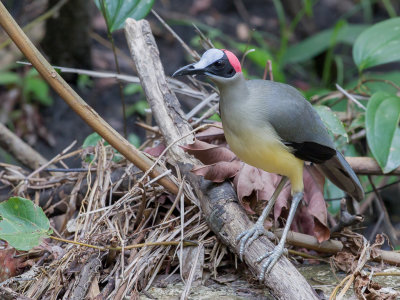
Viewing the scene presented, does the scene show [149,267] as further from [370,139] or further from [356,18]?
[356,18]

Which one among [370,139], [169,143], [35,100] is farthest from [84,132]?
[370,139]

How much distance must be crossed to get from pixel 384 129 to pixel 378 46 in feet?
2.62

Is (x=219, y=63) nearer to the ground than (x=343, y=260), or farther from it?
farther from it

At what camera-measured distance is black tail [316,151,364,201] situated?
8.36ft

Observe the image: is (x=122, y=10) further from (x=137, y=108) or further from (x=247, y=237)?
(x=137, y=108)

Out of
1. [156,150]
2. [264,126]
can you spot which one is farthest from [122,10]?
[264,126]

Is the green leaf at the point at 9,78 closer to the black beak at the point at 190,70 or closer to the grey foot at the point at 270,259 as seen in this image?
the black beak at the point at 190,70

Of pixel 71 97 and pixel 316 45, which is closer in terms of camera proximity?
pixel 71 97

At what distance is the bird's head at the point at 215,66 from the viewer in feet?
6.76

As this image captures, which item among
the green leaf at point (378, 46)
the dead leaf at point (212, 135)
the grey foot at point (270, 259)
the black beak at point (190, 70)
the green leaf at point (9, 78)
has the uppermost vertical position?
the black beak at point (190, 70)

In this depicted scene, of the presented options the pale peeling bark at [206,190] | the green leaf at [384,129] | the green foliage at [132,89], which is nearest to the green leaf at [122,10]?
the pale peeling bark at [206,190]

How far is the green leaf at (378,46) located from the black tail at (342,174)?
1091 mm

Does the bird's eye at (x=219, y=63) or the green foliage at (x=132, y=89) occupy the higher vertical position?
the bird's eye at (x=219, y=63)

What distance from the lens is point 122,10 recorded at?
10.1 ft
